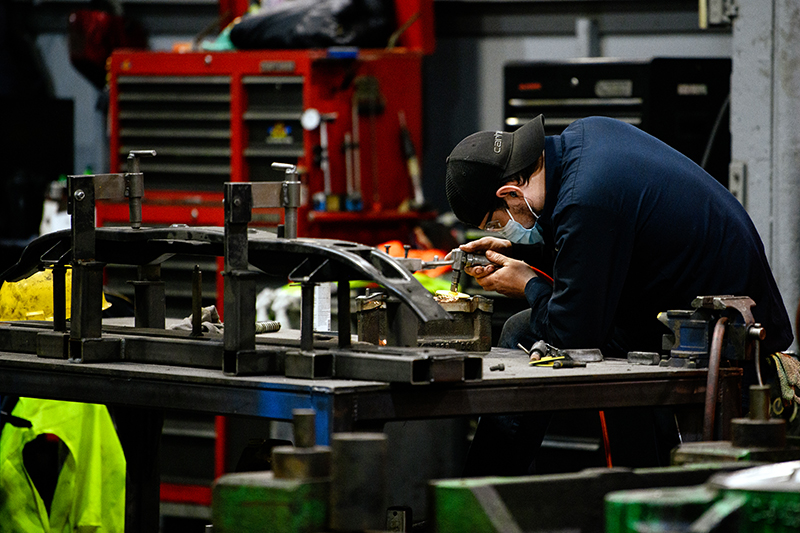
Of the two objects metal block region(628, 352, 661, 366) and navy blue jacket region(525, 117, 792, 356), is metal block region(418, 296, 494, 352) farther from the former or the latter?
metal block region(628, 352, 661, 366)

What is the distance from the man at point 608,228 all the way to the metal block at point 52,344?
90cm

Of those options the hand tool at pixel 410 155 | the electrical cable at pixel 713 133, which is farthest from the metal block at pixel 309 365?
the hand tool at pixel 410 155

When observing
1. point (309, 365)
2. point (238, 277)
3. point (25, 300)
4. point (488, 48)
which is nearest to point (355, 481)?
point (309, 365)

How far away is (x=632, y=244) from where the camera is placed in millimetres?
2344

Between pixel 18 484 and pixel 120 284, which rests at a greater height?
pixel 120 284

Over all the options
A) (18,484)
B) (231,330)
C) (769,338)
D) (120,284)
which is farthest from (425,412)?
(120,284)

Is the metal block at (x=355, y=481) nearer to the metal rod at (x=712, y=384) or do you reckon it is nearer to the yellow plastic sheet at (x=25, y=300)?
the metal rod at (x=712, y=384)

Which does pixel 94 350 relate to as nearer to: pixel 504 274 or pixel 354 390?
pixel 354 390

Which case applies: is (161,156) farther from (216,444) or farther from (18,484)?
(18,484)

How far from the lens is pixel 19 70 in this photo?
235 inches

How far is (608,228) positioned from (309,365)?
0.74 metres

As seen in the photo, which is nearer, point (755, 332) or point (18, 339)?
point (755, 332)

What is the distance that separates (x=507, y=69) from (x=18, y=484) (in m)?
2.53

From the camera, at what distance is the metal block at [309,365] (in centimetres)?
195
